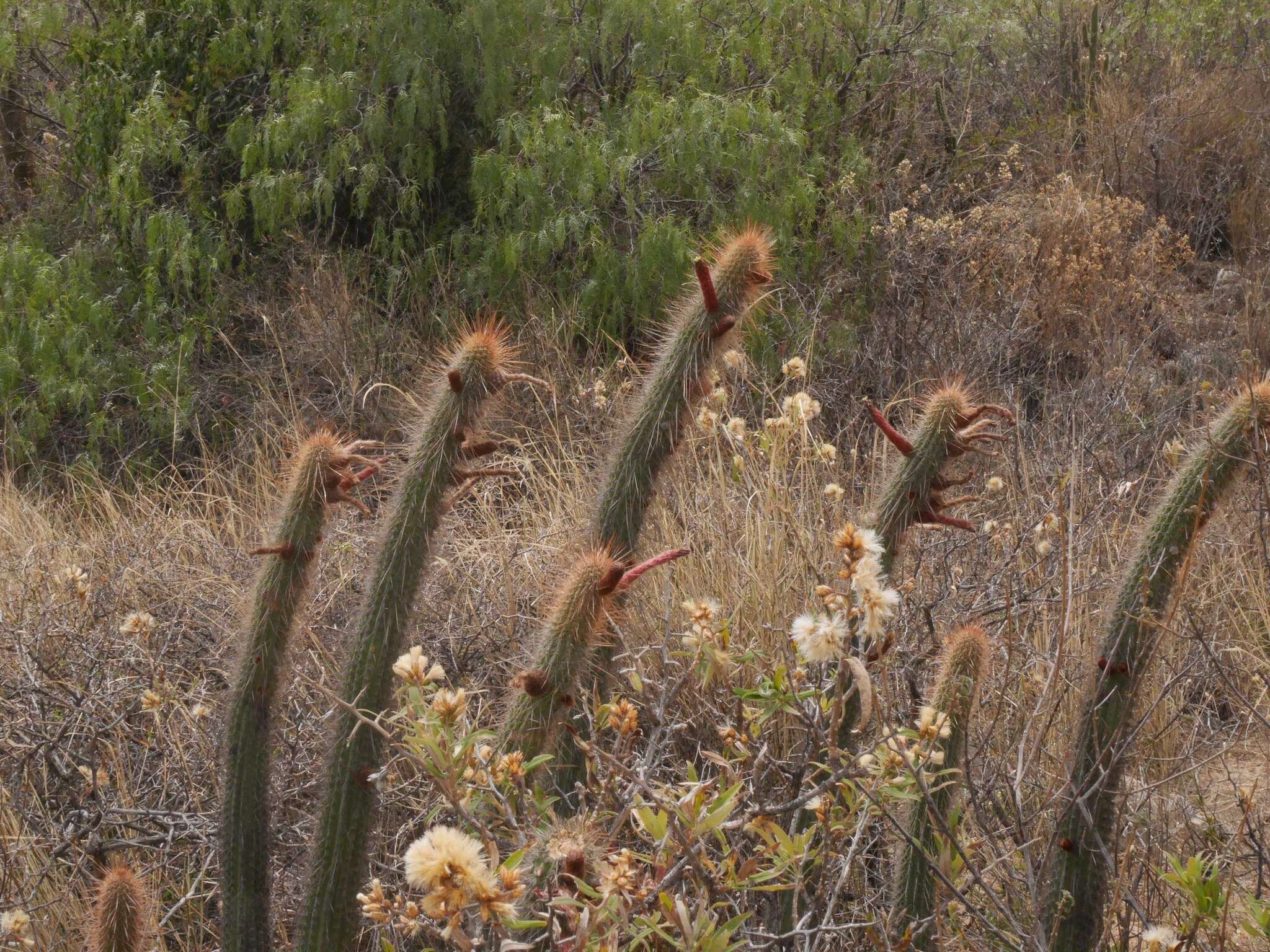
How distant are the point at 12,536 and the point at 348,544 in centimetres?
190

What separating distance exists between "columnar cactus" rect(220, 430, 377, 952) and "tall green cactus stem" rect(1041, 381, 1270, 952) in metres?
1.28

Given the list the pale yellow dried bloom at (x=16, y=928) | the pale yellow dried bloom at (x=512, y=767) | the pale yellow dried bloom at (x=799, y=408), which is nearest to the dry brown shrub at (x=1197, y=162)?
the pale yellow dried bloom at (x=799, y=408)

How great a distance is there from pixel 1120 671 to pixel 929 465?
454 millimetres

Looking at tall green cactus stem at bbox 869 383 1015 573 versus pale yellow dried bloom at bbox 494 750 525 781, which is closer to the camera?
pale yellow dried bloom at bbox 494 750 525 781

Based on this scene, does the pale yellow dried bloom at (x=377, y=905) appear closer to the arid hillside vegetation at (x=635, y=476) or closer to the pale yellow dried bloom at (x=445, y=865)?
the arid hillside vegetation at (x=635, y=476)

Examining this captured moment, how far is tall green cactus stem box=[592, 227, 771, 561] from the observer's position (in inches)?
82.8

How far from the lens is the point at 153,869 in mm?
2506

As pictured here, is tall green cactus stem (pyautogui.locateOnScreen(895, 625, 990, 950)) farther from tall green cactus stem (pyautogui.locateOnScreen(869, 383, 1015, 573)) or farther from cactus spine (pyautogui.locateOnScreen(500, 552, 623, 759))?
cactus spine (pyautogui.locateOnScreen(500, 552, 623, 759))

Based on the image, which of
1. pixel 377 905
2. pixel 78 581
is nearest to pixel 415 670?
pixel 377 905

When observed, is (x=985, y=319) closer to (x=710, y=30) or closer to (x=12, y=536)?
(x=710, y=30)

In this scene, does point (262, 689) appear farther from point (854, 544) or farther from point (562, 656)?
point (854, 544)

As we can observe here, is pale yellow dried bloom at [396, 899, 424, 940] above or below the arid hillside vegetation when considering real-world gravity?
above

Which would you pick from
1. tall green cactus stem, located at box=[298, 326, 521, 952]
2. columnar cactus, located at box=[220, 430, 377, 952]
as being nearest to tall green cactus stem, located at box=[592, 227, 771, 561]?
tall green cactus stem, located at box=[298, 326, 521, 952]

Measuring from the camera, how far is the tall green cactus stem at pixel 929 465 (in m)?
2.03
